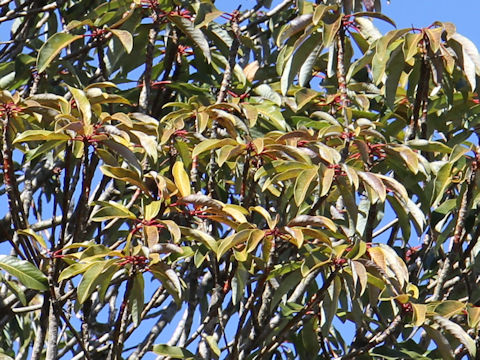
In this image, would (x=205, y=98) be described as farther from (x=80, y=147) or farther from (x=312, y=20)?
(x=80, y=147)

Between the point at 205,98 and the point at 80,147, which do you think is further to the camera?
the point at 205,98

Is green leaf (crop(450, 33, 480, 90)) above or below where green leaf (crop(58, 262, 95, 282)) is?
above

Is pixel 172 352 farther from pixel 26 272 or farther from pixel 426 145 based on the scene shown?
pixel 426 145

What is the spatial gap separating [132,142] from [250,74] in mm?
891

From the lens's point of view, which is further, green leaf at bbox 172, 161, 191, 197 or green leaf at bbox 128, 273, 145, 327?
green leaf at bbox 172, 161, 191, 197

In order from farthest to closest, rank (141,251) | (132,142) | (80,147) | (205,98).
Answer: (205,98) < (132,142) < (80,147) < (141,251)

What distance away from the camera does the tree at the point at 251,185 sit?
2.57m

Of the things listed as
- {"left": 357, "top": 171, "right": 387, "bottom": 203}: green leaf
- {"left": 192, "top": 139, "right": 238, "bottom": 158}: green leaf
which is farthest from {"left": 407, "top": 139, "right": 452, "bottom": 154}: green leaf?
{"left": 192, "top": 139, "right": 238, "bottom": 158}: green leaf

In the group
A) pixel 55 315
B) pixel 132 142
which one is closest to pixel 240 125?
pixel 132 142

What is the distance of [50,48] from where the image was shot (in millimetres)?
3035

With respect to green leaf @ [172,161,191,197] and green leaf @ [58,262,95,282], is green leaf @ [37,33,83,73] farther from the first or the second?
A: green leaf @ [58,262,95,282]

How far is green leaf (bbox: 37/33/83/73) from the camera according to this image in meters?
3.01

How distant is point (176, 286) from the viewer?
2402 millimetres

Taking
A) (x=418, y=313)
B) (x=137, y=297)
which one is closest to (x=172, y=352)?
(x=137, y=297)
